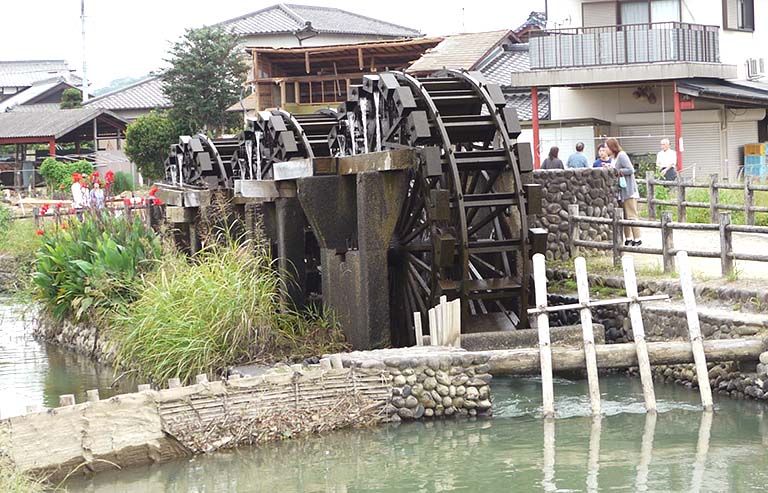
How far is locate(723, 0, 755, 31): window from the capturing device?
32.6 meters

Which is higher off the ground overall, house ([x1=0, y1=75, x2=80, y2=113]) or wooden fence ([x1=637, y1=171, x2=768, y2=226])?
house ([x1=0, y1=75, x2=80, y2=113])

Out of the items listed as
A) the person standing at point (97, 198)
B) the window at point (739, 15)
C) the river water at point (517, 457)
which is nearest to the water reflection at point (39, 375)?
the person standing at point (97, 198)

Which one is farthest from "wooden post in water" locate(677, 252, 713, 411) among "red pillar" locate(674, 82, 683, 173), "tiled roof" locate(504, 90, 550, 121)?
"tiled roof" locate(504, 90, 550, 121)

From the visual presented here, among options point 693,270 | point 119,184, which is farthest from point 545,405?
point 119,184

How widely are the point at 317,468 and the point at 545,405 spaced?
2.45m

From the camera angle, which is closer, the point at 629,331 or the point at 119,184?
the point at 629,331

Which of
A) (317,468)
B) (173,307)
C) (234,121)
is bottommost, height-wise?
(317,468)

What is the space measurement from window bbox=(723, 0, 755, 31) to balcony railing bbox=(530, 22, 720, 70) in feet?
5.54

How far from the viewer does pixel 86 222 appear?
810 inches

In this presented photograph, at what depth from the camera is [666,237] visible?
15406mm

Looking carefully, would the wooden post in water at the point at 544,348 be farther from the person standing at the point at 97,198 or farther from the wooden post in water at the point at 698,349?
the person standing at the point at 97,198

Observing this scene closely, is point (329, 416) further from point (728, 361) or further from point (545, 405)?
point (728, 361)

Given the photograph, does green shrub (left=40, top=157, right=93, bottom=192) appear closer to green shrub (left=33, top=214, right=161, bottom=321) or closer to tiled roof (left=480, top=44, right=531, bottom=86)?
tiled roof (left=480, top=44, right=531, bottom=86)

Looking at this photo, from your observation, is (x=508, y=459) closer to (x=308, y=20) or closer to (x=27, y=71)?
(x=308, y=20)
